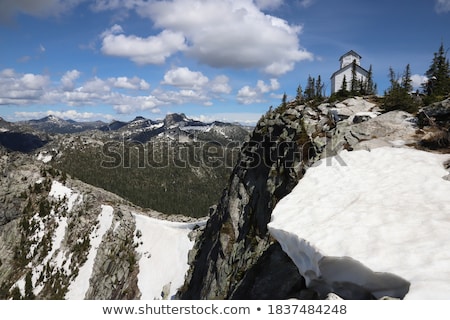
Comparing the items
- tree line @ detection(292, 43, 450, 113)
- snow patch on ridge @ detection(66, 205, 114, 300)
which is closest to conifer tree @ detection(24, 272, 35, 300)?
snow patch on ridge @ detection(66, 205, 114, 300)

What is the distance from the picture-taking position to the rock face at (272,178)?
16.7 metres

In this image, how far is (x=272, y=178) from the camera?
31.1 m

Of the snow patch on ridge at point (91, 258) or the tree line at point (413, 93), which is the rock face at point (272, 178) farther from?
the snow patch on ridge at point (91, 258)

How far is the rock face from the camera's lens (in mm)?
16734

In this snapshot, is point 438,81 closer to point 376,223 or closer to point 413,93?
point 413,93

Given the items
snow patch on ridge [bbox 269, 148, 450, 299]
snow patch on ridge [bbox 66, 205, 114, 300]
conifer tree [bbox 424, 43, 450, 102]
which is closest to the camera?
snow patch on ridge [bbox 269, 148, 450, 299]

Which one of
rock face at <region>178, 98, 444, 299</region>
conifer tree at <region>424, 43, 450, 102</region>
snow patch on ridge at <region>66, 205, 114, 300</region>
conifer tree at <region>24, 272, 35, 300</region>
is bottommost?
conifer tree at <region>24, 272, 35, 300</region>

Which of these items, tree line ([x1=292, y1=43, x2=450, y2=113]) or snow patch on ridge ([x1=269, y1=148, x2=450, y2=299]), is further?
tree line ([x1=292, y1=43, x2=450, y2=113])

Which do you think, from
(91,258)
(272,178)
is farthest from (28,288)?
(272,178)

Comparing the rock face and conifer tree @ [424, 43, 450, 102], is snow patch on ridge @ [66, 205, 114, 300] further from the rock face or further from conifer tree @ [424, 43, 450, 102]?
conifer tree @ [424, 43, 450, 102]

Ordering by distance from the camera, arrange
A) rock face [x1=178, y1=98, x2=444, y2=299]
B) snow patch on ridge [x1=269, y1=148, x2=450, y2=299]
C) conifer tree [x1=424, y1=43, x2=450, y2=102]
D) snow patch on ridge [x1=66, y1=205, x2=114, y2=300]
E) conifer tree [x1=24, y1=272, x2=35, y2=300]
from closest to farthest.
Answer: snow patch on ridge [x1=269, y1=148, x2=450, y2=299] < rock face [x1=178, y1=98, x2=444, y2=299] < conifer tree [x1=424, y1=43, x2=450, y2=102] < snow patch on ridge [x1=66, y1=205, x2=114, y2=300] < conifer tree [x1=24, y1=272, x2=35, y2=300]

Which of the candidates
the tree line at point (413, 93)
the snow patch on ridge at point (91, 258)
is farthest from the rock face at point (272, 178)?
the snow patch on ridge at point (91, 258)
